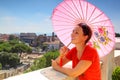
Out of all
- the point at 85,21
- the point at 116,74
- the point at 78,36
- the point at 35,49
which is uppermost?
the point at 85,21

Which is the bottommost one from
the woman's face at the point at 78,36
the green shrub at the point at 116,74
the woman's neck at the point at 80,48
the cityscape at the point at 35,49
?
the cityscape at the point at 35,49

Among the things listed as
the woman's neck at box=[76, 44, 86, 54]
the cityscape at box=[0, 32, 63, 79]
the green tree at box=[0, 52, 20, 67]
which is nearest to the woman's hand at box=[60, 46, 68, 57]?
the woman's neck at box=[76, 44, 86, 54]

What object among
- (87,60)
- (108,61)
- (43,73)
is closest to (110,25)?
(87,60)

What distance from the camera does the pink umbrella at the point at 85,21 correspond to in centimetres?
268

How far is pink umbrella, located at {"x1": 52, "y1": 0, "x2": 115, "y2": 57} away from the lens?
2.68 meters

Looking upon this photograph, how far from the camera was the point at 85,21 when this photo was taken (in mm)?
2730

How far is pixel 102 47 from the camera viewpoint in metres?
2.90

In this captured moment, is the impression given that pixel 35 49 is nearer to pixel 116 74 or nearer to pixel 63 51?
pixel 116 74

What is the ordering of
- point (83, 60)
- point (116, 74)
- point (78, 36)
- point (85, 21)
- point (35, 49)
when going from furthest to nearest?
point (35, 49) < point (116, 74) < point (85, 21) < point (78, 36) < point (83, 60)

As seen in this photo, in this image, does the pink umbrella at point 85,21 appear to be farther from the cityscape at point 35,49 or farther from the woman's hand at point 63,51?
the cityscape at point 35,49

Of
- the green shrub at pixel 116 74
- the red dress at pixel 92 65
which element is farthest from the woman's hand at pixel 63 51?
the green shrub at pixel 116 74

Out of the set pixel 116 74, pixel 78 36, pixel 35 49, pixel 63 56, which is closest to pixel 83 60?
pixel 78 36

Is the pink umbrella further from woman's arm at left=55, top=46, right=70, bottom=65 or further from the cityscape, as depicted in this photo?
the cityscape

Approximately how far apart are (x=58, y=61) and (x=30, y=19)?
126 m
